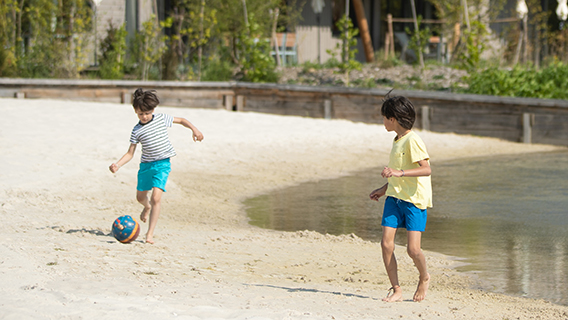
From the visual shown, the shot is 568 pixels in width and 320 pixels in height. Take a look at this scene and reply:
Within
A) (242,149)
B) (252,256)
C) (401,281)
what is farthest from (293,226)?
(242,149)

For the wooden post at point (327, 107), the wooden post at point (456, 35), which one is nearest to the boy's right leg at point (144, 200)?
the wooden post at point (327, 107)

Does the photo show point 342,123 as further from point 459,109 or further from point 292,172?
point 292,172

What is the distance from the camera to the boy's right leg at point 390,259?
Answer: 4.63 m

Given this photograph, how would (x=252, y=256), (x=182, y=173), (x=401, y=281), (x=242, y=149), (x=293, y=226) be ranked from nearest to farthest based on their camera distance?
(x=401, y=281)
(x=252, y=256)
(x=293, y=226)
(x=182, y=173)
(x=242, y=149)

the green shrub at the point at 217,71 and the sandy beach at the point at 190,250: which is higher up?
the green shrub at the point at 217,71

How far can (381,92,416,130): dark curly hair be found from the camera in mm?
4641

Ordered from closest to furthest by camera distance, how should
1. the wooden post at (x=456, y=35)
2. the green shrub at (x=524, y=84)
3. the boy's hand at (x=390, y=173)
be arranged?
1. the boy's hand at (x=390, y=173)
2. the green shrub at (x=524, y=84)
3. the wooden post at (x=456, y=35)

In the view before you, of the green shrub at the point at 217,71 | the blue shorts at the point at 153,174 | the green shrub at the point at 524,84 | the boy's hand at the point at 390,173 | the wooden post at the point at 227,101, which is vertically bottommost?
the blue shorts at the point at 153,174

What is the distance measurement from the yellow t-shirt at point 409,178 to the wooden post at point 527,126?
10.9 metres

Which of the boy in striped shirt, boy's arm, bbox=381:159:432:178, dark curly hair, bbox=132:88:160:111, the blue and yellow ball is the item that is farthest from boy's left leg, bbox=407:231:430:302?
dark curly hair, bbox=132:88:160:111

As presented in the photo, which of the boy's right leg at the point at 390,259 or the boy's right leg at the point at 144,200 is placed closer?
the boy's right leg at the point at 390,259

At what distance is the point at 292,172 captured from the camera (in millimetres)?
11398

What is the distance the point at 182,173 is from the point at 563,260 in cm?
602

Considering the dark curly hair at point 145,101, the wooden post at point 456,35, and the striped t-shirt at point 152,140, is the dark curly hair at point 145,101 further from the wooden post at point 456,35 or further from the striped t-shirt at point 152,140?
the wooden post at point 456,35
